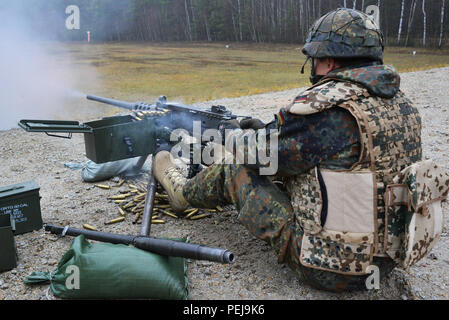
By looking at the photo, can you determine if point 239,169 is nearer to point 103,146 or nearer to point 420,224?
point 420,224

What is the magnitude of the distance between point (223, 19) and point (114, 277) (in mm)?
8764

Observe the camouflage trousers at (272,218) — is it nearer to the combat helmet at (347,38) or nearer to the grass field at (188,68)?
the combat helmet at (347,38)

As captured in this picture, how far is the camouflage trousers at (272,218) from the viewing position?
252cm

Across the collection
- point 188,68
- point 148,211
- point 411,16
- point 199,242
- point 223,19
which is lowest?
point 199,242

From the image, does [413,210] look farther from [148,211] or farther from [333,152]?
[148,211]

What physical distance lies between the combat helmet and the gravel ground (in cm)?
154

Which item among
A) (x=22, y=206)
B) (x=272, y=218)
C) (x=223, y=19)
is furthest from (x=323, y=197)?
(x=223, y=19)

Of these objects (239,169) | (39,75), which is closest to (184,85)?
(39,75)

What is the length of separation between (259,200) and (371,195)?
712mm

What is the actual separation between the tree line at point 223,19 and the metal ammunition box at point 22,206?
6433mm

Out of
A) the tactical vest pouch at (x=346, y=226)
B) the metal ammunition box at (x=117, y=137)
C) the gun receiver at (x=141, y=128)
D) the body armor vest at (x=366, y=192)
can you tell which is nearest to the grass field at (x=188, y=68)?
the gun receiver at (x=141, y=128)

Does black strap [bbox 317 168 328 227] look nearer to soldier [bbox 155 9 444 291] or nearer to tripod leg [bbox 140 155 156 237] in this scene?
soldier [bbox 155 9 444 291]

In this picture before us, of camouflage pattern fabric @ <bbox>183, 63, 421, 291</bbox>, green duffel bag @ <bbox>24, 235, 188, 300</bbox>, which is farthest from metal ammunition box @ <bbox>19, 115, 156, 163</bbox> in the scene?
camouflage pattern fabric @ <bbox>183, 63, 421, 291</bbox>

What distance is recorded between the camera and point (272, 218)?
2.62 meters
